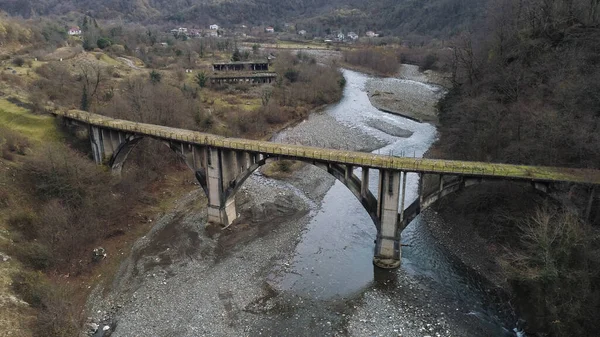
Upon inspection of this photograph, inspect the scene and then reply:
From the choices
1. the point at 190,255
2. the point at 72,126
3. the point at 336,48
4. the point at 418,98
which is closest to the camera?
the point at 190,255

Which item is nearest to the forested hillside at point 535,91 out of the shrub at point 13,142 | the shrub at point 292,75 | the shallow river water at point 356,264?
the shallow river water at point 356,264

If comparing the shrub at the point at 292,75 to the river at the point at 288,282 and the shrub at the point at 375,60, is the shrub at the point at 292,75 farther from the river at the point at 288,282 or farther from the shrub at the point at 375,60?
the river at the point at 288,282

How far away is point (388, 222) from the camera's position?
28453 millimetres

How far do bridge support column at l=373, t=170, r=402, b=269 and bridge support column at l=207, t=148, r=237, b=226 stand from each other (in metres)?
12.2

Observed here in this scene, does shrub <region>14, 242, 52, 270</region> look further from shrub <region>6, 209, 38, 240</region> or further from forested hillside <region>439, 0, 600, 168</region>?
forested hillside <region>439, 0, 600, 168</region>

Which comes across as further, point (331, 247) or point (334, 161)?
point (331, 247)

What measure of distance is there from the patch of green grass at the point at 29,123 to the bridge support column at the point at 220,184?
19.5m

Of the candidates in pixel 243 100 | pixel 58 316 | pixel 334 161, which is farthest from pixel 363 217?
pixel 243 100

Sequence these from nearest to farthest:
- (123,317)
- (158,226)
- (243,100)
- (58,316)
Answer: (58,316)
(123,317)
(158,226)
(243,100)

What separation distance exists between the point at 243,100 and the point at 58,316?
58851mm

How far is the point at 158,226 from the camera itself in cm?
3581

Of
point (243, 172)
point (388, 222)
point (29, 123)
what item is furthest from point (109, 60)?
point (388, 222)

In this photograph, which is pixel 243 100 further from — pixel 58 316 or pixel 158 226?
pixel 58 316

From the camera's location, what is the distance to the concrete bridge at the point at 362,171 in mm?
26484
